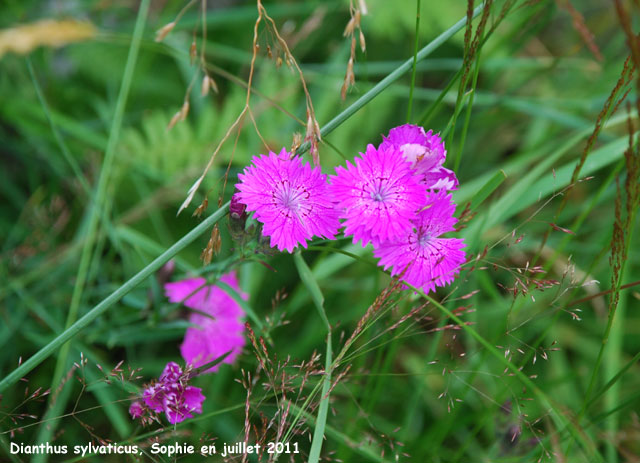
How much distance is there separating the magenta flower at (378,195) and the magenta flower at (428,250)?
30mm

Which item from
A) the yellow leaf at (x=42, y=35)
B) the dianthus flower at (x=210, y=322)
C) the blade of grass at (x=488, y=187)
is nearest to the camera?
the blade of grass at (x=488, y=187)

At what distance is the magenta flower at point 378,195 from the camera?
27.9 inches

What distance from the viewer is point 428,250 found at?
77cm

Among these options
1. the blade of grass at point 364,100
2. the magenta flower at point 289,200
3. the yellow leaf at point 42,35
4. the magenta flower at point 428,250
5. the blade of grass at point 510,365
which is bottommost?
the blade of grass at point 510,365

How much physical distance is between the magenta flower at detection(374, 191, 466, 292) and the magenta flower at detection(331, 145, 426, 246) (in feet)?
0.10

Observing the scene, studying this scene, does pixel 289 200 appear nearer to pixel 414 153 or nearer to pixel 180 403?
pixel 414 153

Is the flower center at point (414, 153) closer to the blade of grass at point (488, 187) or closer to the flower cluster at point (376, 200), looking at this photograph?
the flower cluster at point (376, 200)

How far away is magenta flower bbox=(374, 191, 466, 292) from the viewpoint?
74 centimetres

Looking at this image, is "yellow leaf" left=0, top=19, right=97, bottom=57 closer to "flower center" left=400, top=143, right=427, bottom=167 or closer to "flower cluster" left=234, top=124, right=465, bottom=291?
"flower cluster" left=234, top=124, right=465, bottom=291

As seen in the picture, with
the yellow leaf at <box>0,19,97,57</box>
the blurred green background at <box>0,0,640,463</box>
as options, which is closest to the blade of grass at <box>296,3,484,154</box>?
the blurred green background at <box>0,0,640,463</box>

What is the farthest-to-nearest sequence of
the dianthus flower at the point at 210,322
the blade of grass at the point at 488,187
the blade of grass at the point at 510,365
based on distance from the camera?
the dianthus flower at the point at 210,322, the blade of grass at the point at 488,187, the blade of grass at the point at 510,365

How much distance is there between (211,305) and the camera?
1.16 metres

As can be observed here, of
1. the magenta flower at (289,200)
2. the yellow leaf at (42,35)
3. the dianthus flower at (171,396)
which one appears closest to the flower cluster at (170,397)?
the dianthus flower at (171,396)

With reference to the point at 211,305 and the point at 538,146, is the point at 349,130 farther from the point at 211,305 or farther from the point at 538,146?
the point at 211,305
